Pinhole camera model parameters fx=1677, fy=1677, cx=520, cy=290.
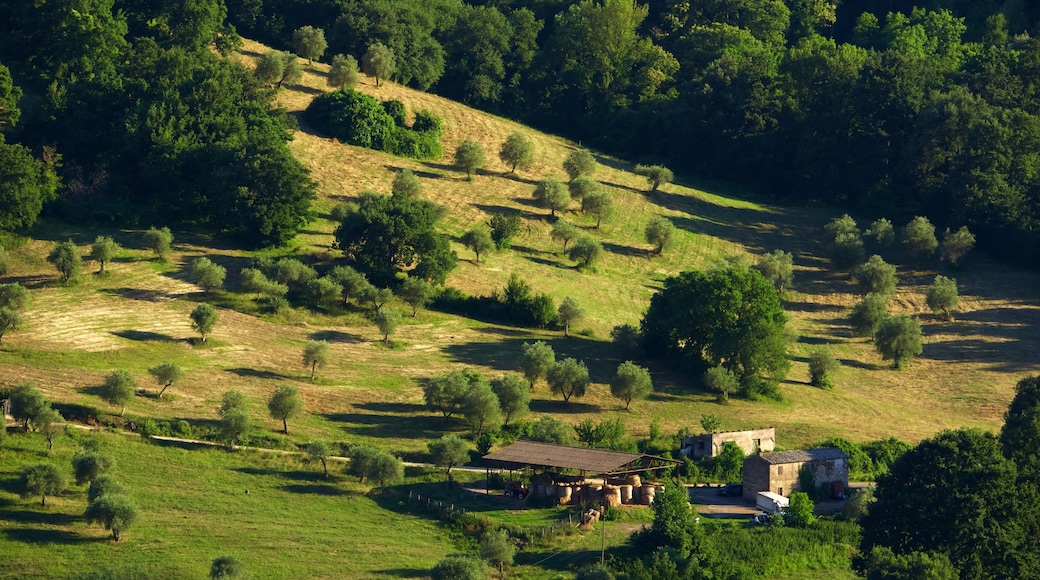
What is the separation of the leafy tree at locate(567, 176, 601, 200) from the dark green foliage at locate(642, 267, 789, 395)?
84.1ft

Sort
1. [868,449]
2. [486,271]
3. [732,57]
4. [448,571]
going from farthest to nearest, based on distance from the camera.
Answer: [732,57]
[486,271]
[868,449]
[448,571]

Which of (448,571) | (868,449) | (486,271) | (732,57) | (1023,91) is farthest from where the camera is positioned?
(732,57)

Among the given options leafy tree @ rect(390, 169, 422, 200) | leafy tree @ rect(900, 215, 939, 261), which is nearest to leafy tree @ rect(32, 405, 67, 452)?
leafy tree @ rect(390, 169, 422, 200)

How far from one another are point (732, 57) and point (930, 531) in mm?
87942

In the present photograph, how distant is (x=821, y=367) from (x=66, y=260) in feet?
167

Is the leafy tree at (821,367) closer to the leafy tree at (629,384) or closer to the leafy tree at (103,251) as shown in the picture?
the leafy tree at (629,384)

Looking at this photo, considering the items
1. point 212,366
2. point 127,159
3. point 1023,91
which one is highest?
point 1023,91

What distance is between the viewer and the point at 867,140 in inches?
5950

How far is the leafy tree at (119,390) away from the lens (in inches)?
3654

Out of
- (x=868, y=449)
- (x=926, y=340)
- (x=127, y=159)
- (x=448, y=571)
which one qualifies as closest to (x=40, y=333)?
(x=127, y=159)

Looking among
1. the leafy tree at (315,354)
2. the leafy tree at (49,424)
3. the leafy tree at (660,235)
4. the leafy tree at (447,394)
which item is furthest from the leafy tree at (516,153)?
the leafy tree at (49,424)

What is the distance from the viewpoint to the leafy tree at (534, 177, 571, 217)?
443 ft

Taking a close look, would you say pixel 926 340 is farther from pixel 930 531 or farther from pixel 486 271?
pixel 930 531

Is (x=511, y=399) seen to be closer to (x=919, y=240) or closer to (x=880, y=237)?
(x=919, y=240)
